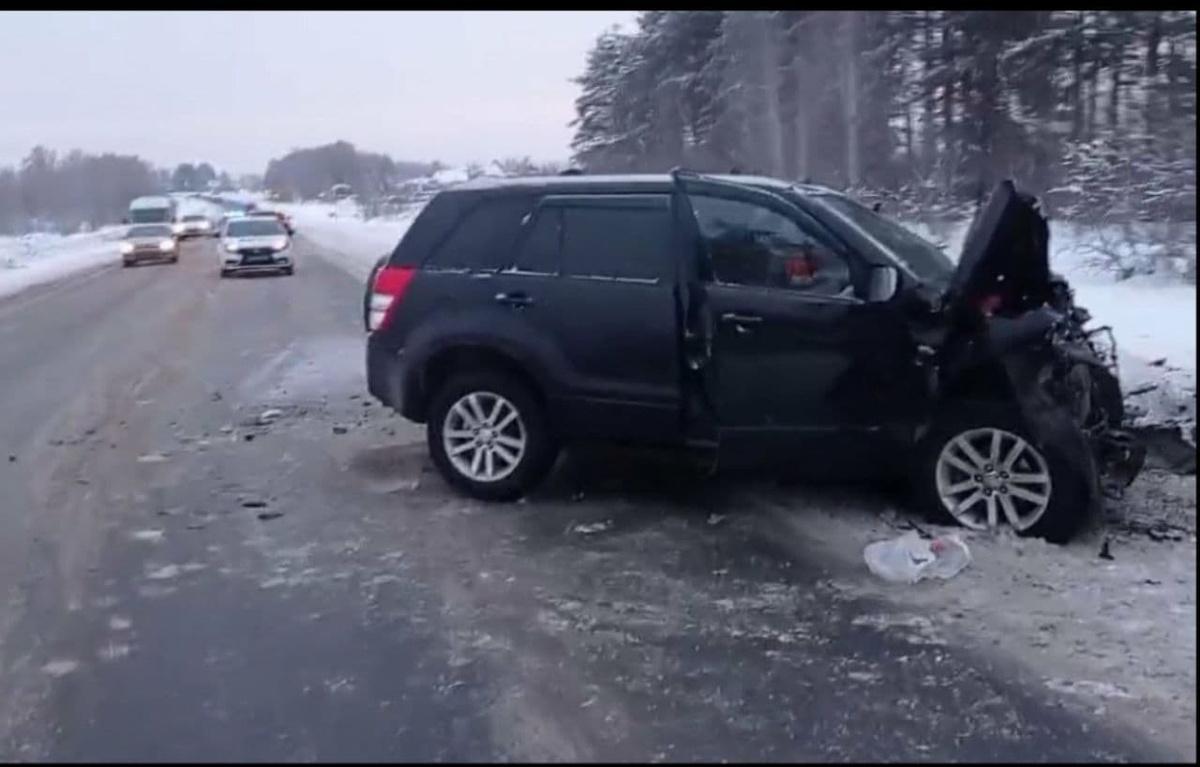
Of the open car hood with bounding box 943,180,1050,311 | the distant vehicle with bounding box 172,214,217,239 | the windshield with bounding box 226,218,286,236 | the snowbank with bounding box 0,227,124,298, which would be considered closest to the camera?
the open car hood with bounding box 943,180,1050,311

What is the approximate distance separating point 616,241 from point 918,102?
1.73 meters

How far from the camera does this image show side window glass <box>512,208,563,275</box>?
744 cm

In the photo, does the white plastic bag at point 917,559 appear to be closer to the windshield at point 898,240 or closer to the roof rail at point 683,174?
the windshield at point 898,240

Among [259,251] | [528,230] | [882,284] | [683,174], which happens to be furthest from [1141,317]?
[259,251]

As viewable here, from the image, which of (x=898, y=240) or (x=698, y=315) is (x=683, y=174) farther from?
(x=898, y=240)

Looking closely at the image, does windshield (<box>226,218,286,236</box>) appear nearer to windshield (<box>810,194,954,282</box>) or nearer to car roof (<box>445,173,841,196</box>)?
car roof (<box>445,173,841,196</box>)

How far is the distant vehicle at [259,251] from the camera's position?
107 feet

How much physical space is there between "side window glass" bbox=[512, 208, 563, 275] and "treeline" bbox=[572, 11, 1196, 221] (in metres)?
0.78

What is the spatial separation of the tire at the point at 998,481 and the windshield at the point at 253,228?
92.7 ft

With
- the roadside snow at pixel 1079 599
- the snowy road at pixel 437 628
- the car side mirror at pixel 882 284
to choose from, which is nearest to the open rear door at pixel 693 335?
the snowy road at pixel 437 628

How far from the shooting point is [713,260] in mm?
6957

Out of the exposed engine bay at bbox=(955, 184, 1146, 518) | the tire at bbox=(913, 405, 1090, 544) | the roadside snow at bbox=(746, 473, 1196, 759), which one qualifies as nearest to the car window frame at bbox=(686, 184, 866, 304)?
the exposed engine bay at bbox=(955, 184, 1146, 518)

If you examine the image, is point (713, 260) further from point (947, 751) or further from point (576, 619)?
point (947, 751)
